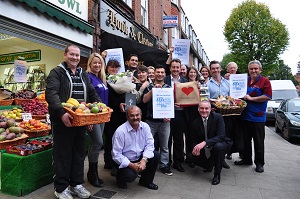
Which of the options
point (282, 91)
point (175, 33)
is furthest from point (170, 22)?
point (282, 91)

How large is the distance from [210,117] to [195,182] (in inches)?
46.2

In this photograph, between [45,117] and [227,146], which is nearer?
[227,146]

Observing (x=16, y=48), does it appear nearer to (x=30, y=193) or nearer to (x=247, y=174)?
(x=30, y=193)

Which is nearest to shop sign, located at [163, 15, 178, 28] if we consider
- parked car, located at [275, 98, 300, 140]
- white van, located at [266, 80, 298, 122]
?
white van, located at [266, 80, 298, 122]

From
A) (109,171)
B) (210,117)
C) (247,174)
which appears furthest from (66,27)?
(247,174)

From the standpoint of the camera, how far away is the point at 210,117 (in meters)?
4.40

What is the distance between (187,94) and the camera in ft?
14.2

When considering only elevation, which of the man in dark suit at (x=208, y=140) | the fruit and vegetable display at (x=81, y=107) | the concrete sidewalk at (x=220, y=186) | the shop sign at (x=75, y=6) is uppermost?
the shop sign at (x=75, y=6)

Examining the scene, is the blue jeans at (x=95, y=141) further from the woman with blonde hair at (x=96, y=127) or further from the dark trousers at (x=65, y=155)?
the dark trousers at (x=65, y=155)

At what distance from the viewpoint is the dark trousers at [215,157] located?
4113mm

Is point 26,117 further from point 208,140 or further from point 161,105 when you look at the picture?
point 208,140

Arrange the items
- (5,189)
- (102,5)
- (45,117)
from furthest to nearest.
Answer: (102,5) → (45,117) → (5,189)

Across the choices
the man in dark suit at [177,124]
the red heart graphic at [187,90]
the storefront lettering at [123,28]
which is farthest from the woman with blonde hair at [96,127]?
the storefront lettering at [123,28]

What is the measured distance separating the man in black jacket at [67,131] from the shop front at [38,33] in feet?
7.90
